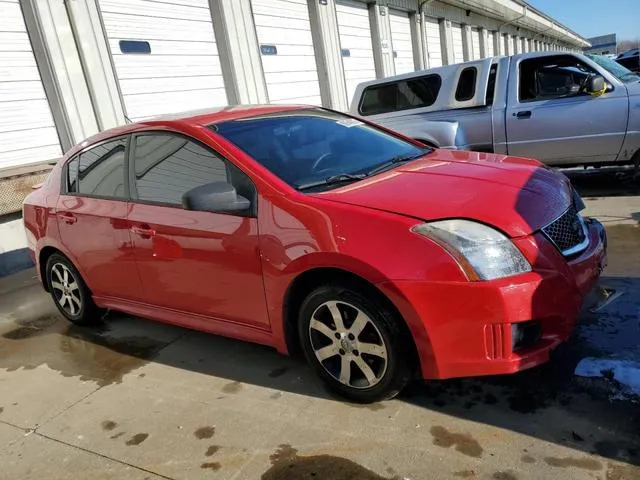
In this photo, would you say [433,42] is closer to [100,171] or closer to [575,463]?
[100,171]

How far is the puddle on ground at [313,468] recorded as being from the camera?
7.91 feet

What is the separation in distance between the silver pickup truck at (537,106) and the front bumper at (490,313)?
435 centimetres

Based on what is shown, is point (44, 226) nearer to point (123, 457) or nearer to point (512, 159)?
point (123, 457)

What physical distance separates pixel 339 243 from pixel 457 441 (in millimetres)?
1050

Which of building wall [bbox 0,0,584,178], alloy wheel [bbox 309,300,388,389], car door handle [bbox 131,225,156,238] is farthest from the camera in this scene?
building wall [bbox 0,0,584,178]

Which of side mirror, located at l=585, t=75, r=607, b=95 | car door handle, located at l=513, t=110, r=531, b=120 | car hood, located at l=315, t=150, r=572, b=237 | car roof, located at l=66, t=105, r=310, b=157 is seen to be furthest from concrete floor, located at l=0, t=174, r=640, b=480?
car door handle, located at l=513, t=110, r=531, b=120

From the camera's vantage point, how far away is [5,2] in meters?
7.13

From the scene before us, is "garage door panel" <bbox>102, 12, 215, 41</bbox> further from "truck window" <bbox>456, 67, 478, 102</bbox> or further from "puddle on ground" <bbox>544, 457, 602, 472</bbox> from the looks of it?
"puddle on ground" <bbox>544, 457, 602, 472</bbox>

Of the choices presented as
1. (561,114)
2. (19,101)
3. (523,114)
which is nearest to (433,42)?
(523,114)

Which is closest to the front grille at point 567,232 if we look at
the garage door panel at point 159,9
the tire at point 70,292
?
the tire at point 70,292

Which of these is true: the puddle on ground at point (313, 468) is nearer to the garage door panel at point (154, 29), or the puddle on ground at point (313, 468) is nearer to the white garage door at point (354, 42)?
the garage door panel at point (154, 29)

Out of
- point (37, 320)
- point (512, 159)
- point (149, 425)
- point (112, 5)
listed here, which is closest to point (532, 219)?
point (512, 159)

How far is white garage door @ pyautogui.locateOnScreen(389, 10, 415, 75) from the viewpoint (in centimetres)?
1698

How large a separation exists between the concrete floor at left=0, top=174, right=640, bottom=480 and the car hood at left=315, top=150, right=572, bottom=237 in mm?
866
